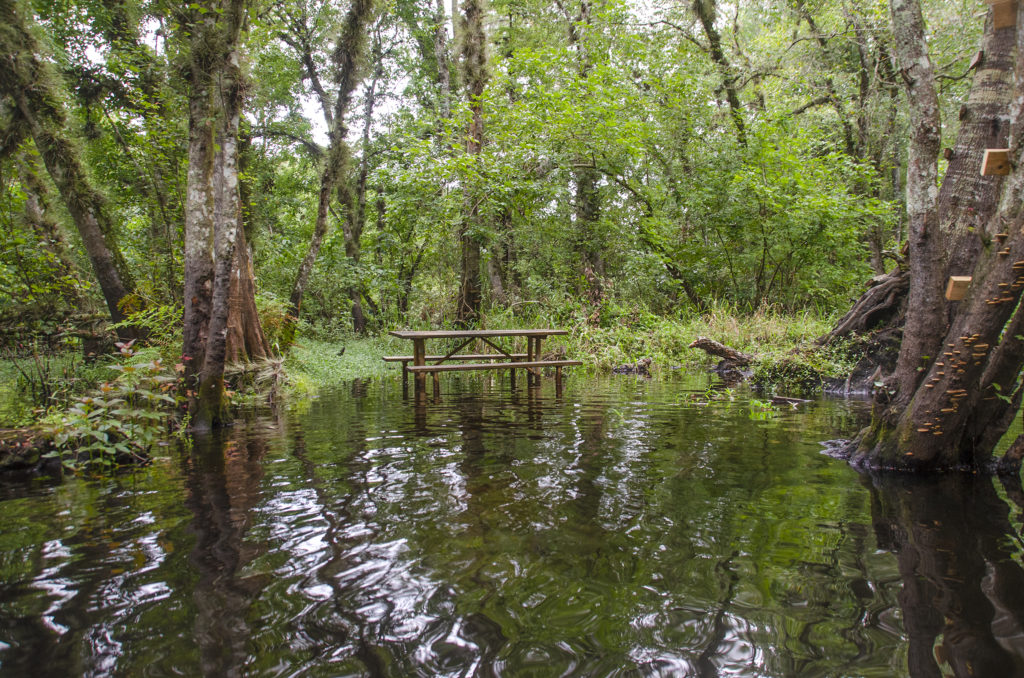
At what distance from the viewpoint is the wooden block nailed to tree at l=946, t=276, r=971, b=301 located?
3.96 m

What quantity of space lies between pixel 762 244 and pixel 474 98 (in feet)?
30.0

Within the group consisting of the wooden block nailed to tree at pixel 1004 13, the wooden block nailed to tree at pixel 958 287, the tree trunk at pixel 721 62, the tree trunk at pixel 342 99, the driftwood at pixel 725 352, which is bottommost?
the driftwood at pixel 725 352

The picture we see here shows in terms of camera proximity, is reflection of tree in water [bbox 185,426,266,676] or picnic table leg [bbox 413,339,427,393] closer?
reflection of tree in water [bbox 185,426,266,676]

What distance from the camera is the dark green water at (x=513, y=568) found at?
218cm

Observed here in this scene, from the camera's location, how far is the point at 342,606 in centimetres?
258

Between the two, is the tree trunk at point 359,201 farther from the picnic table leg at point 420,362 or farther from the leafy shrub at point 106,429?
the leafy shrub at point 106,429

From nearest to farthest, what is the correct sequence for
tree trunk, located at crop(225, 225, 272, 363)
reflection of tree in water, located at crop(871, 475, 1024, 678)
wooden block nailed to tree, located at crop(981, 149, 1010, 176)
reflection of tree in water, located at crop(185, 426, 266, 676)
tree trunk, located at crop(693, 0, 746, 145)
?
reflection of tree in water, located at crop(871, 475, 1024, 678) < reflection of tree in water, located at crop(185, 426, 266, 676) < wooden block nailed to tree, located at crop(981, 149, 1010, 176) < tree trunk, located at crop(225, 225, 272, 363) < tree trunk, located at crop(693, 0, 746, 145)

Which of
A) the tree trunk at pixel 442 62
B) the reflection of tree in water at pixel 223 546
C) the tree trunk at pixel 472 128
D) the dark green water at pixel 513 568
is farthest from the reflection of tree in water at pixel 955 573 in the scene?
the tree trunk at pixel 442 62

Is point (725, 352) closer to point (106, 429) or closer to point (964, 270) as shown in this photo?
point (964, 270)

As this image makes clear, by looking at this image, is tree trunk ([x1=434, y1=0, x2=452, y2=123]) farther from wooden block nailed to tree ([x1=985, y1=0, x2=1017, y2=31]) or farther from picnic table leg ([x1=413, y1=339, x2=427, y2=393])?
wooden block nailed to tree ([x1=985, y1=0, x2=1017, y2=31])

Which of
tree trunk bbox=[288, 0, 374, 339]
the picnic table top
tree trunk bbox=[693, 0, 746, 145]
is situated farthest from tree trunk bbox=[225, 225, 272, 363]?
tree trunk bbox=[693, 0, 746, 145]

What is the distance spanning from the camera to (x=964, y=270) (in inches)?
163

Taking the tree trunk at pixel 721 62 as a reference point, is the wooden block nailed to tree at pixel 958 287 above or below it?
below

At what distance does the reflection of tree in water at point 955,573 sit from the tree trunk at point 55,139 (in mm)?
12630
